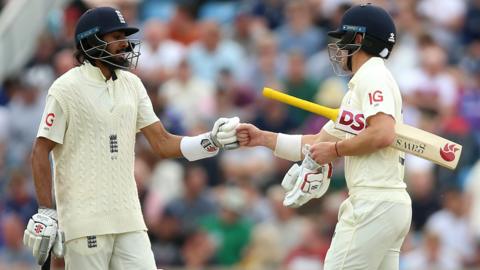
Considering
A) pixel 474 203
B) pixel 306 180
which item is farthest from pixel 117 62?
pixel 474 203

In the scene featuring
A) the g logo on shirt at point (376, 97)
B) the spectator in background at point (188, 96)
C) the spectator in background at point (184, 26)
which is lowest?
the spectator in background at point (188, 96)

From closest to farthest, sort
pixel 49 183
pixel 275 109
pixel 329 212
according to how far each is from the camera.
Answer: pixel 49 183, pixel 329 212, pixel 275 109

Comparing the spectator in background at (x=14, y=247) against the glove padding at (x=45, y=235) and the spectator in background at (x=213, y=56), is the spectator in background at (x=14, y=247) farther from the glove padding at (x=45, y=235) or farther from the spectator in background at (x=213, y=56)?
the glove padding at (x=45, y=235)

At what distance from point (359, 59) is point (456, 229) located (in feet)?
15.1

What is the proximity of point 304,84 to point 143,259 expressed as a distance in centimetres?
584

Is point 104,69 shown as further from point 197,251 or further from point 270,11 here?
point 270,11

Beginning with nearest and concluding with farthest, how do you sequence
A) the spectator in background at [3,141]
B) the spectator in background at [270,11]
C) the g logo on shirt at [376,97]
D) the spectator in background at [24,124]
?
the g logo on shirt at [376,97]
the spectator in background at [3,141]
the spectator in background at [24,124]
the spectator in background at [270,11]

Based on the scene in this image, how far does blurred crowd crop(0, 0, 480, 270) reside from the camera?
12523 mm

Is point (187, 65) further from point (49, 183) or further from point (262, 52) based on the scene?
point (49, 183)

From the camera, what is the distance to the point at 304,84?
13664 millimetres

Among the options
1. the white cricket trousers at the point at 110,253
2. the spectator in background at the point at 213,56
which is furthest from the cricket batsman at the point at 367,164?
the spectator in background at the point at 213,56

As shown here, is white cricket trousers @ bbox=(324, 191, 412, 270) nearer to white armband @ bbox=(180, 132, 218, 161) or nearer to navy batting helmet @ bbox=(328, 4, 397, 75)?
navy batting helmet @ bbox=(328, 4, 397, 75)

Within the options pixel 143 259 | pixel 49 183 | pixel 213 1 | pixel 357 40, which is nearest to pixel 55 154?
pixel 49 183

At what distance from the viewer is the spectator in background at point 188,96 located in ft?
45.1
